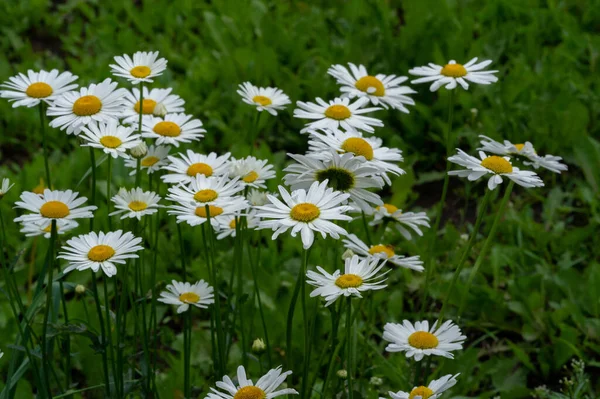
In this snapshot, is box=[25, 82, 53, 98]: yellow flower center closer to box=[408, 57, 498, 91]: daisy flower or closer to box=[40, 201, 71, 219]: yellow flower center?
box=[40, 201, 71, 219]: yellow flower center

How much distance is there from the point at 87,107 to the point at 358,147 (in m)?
0.58

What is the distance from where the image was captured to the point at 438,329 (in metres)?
1.66

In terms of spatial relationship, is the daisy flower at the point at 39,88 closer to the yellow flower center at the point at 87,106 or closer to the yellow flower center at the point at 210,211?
the yellow flower center at the point at 87,106

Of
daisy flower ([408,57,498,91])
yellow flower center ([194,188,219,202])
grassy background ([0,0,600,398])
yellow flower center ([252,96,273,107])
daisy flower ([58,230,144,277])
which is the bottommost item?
grassy background ([0,0,600,398])

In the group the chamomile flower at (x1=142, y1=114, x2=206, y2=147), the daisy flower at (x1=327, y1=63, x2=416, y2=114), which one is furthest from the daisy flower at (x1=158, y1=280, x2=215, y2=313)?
the daisy flower at (x1=327, y1=63, x2=416, y2=114)

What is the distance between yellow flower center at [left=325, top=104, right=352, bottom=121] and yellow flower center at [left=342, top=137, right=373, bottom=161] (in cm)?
20

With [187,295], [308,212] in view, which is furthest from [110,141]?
[308,212]

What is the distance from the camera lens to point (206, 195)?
5.31 feet

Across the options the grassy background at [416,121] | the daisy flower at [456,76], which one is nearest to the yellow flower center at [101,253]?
the grassy background at [416,121]

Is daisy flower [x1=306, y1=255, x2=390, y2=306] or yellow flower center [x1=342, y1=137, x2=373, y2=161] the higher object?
yellow flower center [x1=342, y1=137, x2=373, y2=161]

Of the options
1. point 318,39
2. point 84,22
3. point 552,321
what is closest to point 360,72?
point 552,321

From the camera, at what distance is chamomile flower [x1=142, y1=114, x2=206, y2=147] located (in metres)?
1.93

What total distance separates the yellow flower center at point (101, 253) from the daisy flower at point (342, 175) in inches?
14.6

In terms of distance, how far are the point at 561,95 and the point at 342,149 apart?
6.47 ft
